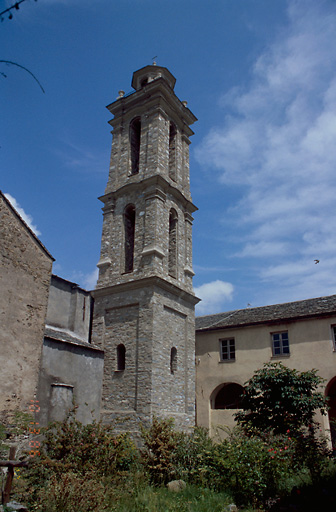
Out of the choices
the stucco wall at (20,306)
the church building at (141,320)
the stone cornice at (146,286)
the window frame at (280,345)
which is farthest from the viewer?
the window frame at (280,345)

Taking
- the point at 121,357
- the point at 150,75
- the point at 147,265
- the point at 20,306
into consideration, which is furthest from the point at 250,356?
the point at 150,75

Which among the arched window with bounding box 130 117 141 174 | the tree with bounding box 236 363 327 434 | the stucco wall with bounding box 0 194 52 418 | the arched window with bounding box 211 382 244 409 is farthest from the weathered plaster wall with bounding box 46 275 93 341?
the arched window with bounding box 211 382 244 409

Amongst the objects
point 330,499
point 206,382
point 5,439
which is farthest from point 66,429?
point 206,382

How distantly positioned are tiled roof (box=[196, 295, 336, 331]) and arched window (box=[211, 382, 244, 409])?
2947 millimetres

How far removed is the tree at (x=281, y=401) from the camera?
1509 centimetres

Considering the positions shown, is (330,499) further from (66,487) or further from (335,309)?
(335,309)

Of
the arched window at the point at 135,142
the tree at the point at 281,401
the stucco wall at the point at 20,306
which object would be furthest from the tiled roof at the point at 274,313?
the stucco wall at the point at 20,306

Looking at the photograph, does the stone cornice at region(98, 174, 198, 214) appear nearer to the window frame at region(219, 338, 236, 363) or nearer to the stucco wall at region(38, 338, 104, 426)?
the window frame at region(219, 338, 236, 363)

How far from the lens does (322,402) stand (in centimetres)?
1517

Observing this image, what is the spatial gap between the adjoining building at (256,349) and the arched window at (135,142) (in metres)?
8.85

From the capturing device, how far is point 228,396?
67.7 feet

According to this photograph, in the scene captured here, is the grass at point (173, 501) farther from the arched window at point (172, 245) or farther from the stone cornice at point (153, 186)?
the stone cornice at point (153, 186)

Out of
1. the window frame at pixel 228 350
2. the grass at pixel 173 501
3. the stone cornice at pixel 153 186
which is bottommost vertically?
the grass at pixel 173 501

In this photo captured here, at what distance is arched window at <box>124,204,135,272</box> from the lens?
18.5 meters
